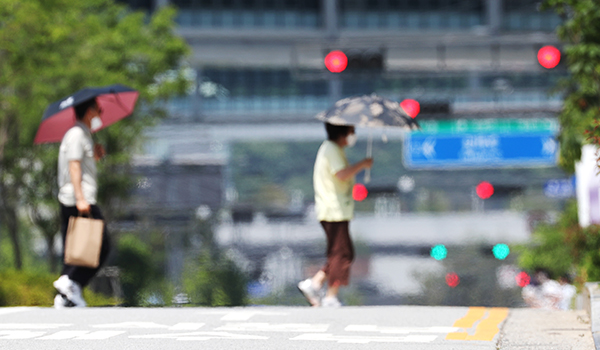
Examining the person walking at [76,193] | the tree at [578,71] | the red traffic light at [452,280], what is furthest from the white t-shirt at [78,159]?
the red traffic light at [452,280]

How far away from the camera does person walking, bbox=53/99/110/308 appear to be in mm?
8523

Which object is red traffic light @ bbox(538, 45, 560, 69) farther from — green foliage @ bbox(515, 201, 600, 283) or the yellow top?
the yellow top

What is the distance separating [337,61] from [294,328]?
15.1 metres

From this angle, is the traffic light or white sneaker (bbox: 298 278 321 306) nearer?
white sneaker (bbox: 298 278 321 306)

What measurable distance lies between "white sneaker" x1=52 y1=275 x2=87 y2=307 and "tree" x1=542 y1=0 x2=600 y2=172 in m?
5.14

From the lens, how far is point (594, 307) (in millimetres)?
6738

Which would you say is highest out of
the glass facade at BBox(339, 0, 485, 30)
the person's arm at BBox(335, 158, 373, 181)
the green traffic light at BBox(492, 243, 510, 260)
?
the glass facade at BBox(339, 0, 485, 30)

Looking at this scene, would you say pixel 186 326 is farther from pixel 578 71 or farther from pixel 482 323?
pixel 578 71

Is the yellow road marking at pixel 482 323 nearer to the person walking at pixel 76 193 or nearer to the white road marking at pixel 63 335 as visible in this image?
the white road marking at pixel 63 335

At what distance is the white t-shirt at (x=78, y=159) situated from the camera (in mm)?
8578

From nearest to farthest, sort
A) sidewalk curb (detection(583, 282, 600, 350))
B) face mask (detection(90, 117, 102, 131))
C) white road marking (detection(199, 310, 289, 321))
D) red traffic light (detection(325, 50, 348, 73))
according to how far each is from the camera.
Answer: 1. sidewalk curb (detection(583, 282, 600, 350))
2. white road marking (detection(199, 310, 289, 321))
3. face mask (detection(90, 117, 102, 131))
4. red traffic light (detection(325, 50, 348, 73))

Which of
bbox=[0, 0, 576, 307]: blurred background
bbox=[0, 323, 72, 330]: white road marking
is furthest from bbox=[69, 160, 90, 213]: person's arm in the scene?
bbox=[0, 0, 576, 307]: blurred background

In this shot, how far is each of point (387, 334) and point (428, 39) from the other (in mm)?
18521

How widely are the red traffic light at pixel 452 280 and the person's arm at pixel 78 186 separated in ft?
139
